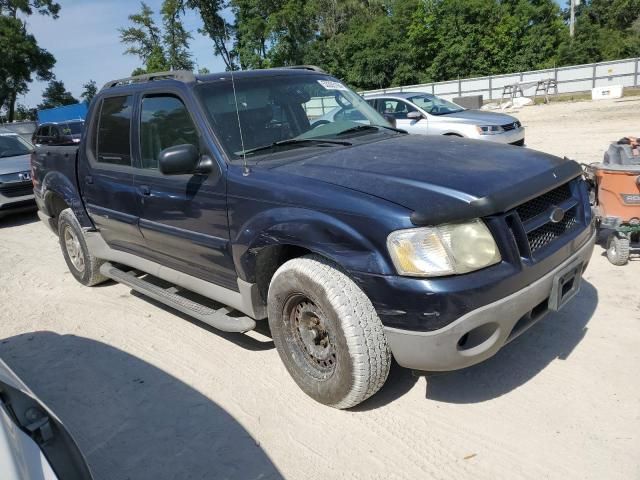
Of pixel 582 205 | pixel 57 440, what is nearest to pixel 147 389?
pixel 57 440

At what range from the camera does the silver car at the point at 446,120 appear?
11320 millimetres

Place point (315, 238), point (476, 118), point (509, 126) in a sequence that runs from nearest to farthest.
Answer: point (315, 238) < point (509, 126) < point (476, 118)

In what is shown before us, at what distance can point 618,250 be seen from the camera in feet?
15.9

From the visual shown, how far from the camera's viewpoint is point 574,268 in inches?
123

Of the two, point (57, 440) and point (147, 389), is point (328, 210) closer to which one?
point (57, 440)

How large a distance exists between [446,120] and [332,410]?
31.3ft

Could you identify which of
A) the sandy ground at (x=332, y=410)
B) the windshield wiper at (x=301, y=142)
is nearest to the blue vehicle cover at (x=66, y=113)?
the sandy ground at (x=332, y=410)

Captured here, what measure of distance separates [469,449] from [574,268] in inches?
47.4

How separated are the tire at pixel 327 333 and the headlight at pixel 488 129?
919 centimetres

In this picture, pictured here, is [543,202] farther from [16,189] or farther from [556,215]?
[16,189]

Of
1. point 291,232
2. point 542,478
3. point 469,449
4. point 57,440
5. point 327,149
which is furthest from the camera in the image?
point 327,149

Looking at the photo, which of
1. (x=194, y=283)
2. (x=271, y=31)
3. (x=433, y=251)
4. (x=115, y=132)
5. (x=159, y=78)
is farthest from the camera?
(x=271, y=31)

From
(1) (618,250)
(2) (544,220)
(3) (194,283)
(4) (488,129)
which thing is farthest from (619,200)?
(4) (488,129)

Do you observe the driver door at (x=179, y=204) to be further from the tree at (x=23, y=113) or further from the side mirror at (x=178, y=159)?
the tree at (x=23, y=113)
